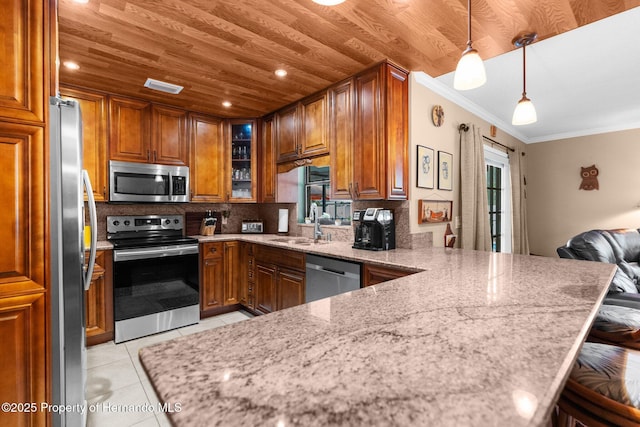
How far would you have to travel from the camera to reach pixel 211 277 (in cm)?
332

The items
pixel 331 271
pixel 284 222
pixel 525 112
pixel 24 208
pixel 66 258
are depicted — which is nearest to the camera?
pixel 24 208

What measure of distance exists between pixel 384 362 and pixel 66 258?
4.92 ft

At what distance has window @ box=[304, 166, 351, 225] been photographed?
3332mm

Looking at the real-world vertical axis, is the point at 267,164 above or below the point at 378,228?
above

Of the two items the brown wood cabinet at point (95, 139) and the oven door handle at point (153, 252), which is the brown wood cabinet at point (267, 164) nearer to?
the oven door handle at point (153, 252)

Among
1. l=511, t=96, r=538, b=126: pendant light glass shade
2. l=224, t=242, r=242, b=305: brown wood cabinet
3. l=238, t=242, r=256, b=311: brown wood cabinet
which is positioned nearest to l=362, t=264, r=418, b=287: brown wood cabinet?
l=511, t=96, r=538, b=126: pendant light glass shade

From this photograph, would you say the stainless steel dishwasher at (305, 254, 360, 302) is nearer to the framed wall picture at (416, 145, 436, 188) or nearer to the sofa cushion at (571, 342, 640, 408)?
the framed wall picture at (416, 145, 436, 188)

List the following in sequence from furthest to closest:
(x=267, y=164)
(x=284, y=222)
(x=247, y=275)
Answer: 1. (x=284, y=222)
2. (x=267, y=164)
3. (x=247, y=275)

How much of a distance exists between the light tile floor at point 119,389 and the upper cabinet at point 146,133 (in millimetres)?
1824

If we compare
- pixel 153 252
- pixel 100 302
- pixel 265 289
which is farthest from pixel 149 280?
pixel 265 289

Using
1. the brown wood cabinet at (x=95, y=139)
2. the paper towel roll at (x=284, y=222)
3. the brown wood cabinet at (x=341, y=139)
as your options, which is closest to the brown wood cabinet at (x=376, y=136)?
the brown wood cabinet at (x=341, y=139)

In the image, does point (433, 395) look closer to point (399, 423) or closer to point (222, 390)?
point (399, 423)

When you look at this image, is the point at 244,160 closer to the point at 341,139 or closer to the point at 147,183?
the point at 147,183

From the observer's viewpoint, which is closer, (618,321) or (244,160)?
(618,321)
